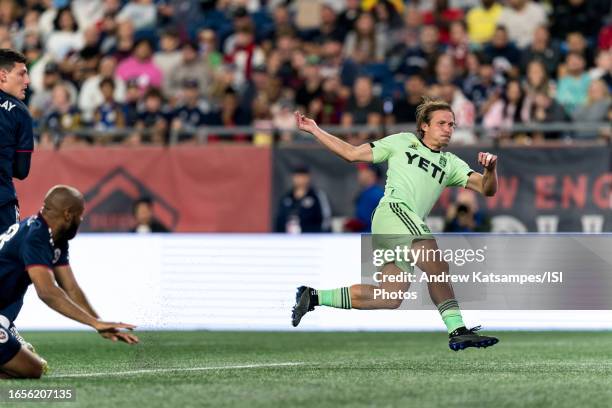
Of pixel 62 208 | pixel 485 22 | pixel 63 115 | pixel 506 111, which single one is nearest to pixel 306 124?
pixel 62 208

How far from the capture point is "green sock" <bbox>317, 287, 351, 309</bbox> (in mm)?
11227

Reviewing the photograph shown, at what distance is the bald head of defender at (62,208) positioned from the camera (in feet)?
28.3

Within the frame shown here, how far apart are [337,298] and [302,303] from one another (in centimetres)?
31

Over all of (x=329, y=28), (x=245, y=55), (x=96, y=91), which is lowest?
(x=96, y=91)

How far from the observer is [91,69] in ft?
73.7

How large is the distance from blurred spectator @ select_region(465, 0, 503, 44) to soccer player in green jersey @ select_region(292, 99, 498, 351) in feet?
32.2

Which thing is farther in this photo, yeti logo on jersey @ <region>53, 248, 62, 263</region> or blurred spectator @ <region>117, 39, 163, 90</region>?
blurred spectator @ <region>117, 39, 163, 90</region>

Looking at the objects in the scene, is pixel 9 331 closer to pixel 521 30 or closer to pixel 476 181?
pixel 476 181

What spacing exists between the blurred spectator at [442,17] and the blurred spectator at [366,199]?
3.67 m

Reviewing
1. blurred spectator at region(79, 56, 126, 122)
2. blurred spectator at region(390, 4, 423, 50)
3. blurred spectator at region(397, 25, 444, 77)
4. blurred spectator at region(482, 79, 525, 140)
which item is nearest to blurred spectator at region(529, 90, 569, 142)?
blurred spectator at region(482, 79, 525, 140)

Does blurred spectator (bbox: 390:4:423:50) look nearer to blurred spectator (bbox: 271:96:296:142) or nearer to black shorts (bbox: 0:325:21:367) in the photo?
blurred spectator (bbox: 271:96:296:142)

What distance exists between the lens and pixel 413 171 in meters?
11.2

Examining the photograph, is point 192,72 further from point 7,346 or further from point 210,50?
point 7,346

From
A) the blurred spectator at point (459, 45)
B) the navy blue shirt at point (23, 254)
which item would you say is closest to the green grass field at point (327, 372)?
the navy blue shirt at point (23, 254)
